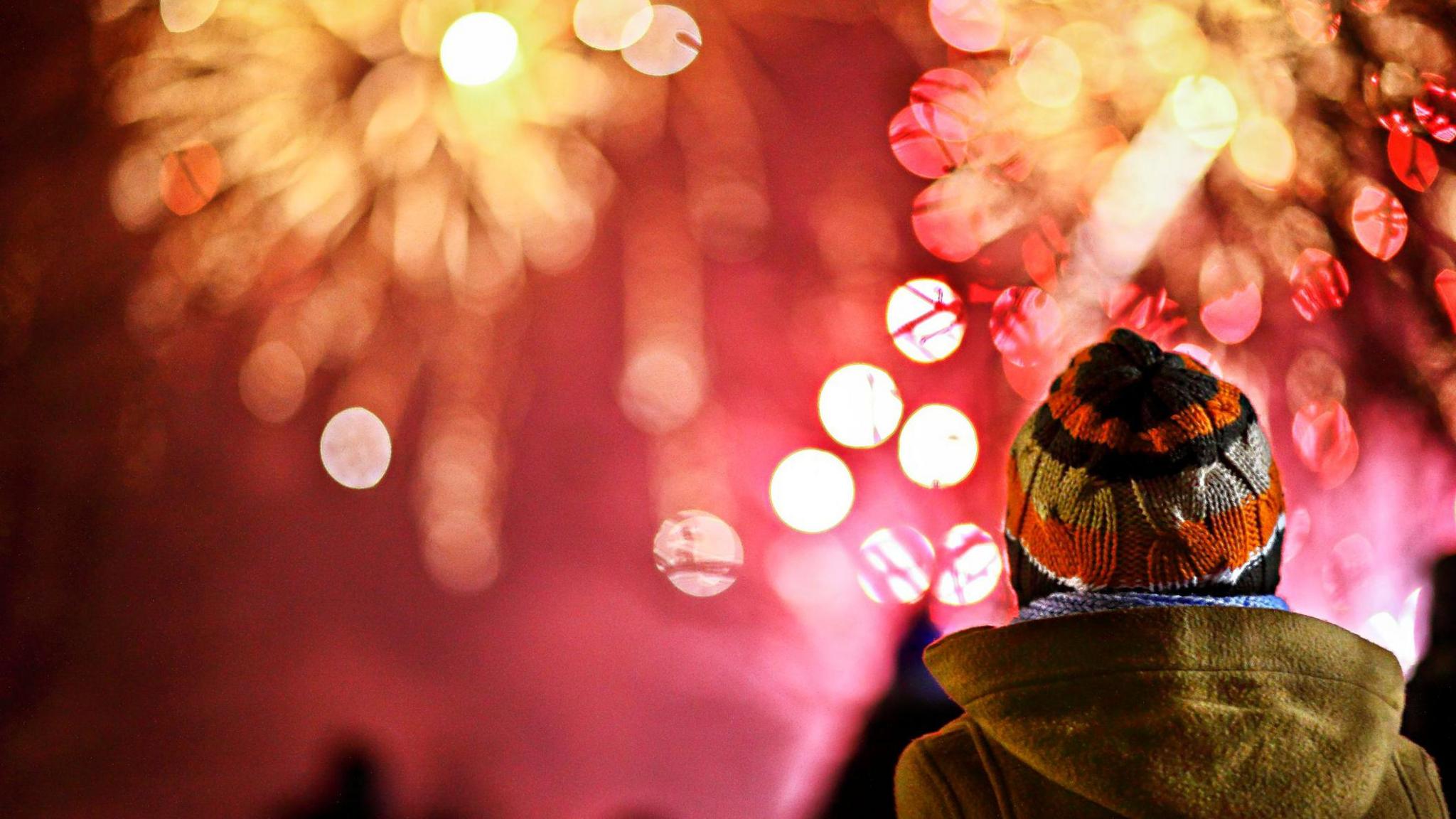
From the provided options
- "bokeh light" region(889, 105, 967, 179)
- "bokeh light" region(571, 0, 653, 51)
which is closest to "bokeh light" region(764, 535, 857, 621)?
"bokeh light" region(889, 105, 967, 179)

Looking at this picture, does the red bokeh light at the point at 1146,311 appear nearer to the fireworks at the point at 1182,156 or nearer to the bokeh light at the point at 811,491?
the fireworks at the point at 1182,156

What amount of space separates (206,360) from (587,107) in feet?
2.80

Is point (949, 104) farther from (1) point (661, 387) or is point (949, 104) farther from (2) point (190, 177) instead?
(2) point (190, 177)

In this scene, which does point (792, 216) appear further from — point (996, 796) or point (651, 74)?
point (996, 796)

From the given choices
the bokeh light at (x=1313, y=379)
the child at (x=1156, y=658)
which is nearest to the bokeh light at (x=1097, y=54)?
the bokeh light at (x=1313, y=379)

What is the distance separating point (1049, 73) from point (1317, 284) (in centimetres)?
96

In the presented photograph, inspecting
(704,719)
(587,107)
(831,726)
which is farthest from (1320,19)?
(704,719)

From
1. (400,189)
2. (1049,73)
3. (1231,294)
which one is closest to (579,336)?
(400,189)

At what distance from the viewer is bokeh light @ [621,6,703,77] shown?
6.40 ft

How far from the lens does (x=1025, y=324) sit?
2.37 meters

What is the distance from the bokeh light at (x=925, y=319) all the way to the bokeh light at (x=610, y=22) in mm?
786

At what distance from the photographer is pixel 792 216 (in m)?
2.05

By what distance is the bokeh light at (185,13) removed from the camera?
168 centimetres

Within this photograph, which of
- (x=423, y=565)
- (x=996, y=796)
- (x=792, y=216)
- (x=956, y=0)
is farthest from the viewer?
(x=956, y=0)
